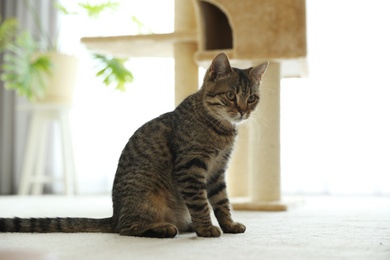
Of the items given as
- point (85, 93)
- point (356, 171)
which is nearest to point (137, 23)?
point (85, 93)

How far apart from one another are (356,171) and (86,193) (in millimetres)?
1803

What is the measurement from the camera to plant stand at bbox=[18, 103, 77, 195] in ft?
12.4

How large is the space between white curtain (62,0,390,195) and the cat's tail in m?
2.14

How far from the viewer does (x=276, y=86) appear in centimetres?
260

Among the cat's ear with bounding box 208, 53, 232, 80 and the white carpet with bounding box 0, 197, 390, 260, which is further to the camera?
the cat's ear with bounding box 208, 53, 232, 80

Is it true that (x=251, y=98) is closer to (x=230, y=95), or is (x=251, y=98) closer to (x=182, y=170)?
(x=230, y=95)

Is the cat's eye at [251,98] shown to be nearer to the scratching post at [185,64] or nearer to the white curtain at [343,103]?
the scratching post at [185,64]

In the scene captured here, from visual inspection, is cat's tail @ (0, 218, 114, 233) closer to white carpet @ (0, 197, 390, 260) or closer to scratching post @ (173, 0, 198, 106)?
white carpet @ (0, 197, 390, 260)

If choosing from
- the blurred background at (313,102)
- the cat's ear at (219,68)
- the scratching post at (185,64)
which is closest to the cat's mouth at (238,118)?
the cat's ear at (219,68)

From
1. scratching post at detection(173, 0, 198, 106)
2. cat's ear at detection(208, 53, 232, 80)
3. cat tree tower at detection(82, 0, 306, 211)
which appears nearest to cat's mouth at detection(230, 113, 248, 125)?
cat's ear at detection(208, 53, 232, 80)

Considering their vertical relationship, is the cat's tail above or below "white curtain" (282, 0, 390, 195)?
below

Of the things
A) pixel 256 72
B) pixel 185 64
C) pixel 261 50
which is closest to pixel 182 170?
pixel 256 72

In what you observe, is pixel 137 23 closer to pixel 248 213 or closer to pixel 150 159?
pixel 248 213

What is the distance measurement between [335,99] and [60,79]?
1.73 m
